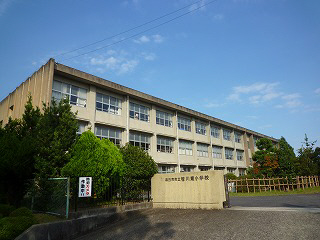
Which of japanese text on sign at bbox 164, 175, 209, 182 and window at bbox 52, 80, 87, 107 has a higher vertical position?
window at bbox 52, 80, 87, 107

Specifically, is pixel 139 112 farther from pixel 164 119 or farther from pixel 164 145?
pixel 164 145

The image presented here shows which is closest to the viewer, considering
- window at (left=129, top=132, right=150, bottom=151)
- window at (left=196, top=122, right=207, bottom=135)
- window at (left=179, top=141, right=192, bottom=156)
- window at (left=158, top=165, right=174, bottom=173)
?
window at (left=129, top=132, right=150, bottom=151)

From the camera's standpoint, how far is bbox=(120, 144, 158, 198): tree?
13.1 metres

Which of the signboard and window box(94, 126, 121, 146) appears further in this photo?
window box(94, 126, 121, 146)

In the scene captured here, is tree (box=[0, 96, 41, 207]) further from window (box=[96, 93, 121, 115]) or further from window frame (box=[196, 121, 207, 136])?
window frame (box=[196, 121, 207, 136])

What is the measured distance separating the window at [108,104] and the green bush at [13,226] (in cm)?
1454

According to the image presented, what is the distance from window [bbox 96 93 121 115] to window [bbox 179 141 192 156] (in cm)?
1025

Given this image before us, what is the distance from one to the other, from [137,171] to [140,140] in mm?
11293

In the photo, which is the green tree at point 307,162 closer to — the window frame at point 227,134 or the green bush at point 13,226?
the window frame at point 227,134

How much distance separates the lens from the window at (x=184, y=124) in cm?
3115

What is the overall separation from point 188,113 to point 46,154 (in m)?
22.3

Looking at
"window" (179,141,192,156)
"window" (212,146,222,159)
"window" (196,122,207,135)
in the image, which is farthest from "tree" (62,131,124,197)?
"window" (212,146,222,159)

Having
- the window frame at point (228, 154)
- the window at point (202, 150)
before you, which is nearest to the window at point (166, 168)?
the window at point (202, 150)

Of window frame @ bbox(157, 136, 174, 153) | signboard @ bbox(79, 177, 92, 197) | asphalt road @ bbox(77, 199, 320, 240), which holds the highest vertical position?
window frame @ bbox(157, 136, 174, 153)
